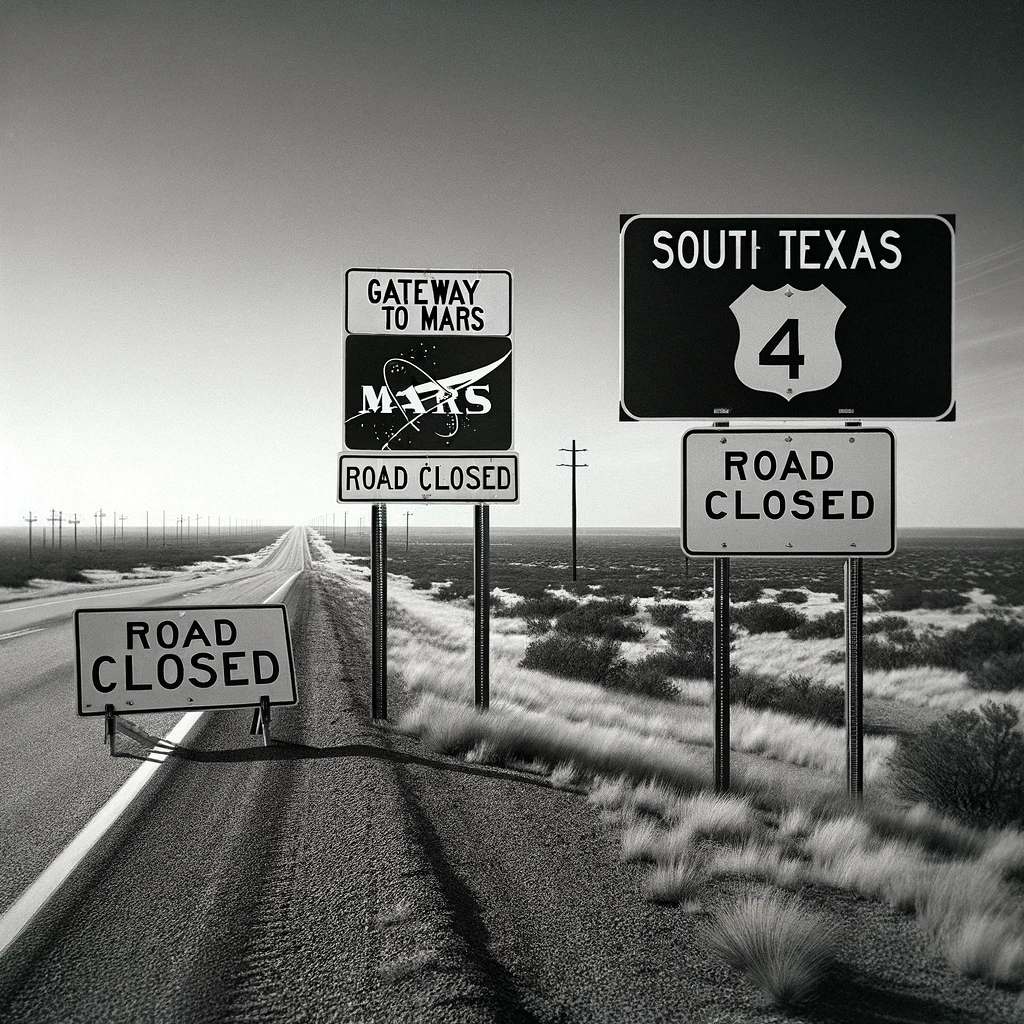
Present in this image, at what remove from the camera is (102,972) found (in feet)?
9.71

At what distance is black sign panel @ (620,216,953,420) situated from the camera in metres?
5.66

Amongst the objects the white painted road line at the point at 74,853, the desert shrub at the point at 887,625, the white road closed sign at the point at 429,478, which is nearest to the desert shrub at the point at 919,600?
the desert shrub at the point at 887,625

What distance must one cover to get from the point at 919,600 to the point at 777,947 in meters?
31.7

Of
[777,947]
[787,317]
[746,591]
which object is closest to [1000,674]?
[787,317]

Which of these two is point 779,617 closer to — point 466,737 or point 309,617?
point 309,617

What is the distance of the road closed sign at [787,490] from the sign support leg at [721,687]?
320 millimetres

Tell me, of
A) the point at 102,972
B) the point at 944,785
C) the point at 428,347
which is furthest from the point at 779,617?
the point at 102,972

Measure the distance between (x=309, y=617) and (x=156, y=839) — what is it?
45.3 feet

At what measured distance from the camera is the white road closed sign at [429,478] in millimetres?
7672

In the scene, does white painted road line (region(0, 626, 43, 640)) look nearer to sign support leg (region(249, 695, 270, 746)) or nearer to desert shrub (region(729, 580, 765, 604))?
sign support leg (region(249, 695, 270, 746))

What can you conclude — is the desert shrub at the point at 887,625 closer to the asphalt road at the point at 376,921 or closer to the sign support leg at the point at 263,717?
the sign support leg at the point at 263,717

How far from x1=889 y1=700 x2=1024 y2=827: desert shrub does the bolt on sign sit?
537 cm

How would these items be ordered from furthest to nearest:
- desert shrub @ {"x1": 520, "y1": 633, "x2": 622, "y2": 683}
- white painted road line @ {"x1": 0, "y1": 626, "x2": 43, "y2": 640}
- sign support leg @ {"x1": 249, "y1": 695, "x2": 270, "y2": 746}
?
desert shrub @ {"x1": 520, "y1": 633, "x2": 622, "y2": 683} < white painted road line @ {"x1": 0, "y1": 626, "x2": 43, "y2": 640} < sign support leg @ {"x1": 249, "y1": 695, "x2": 270, "y2": 746}

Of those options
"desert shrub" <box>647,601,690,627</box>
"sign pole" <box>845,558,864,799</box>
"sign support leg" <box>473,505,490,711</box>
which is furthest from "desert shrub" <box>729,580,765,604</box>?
"sign pole" <box>845,558,864,799</box>
